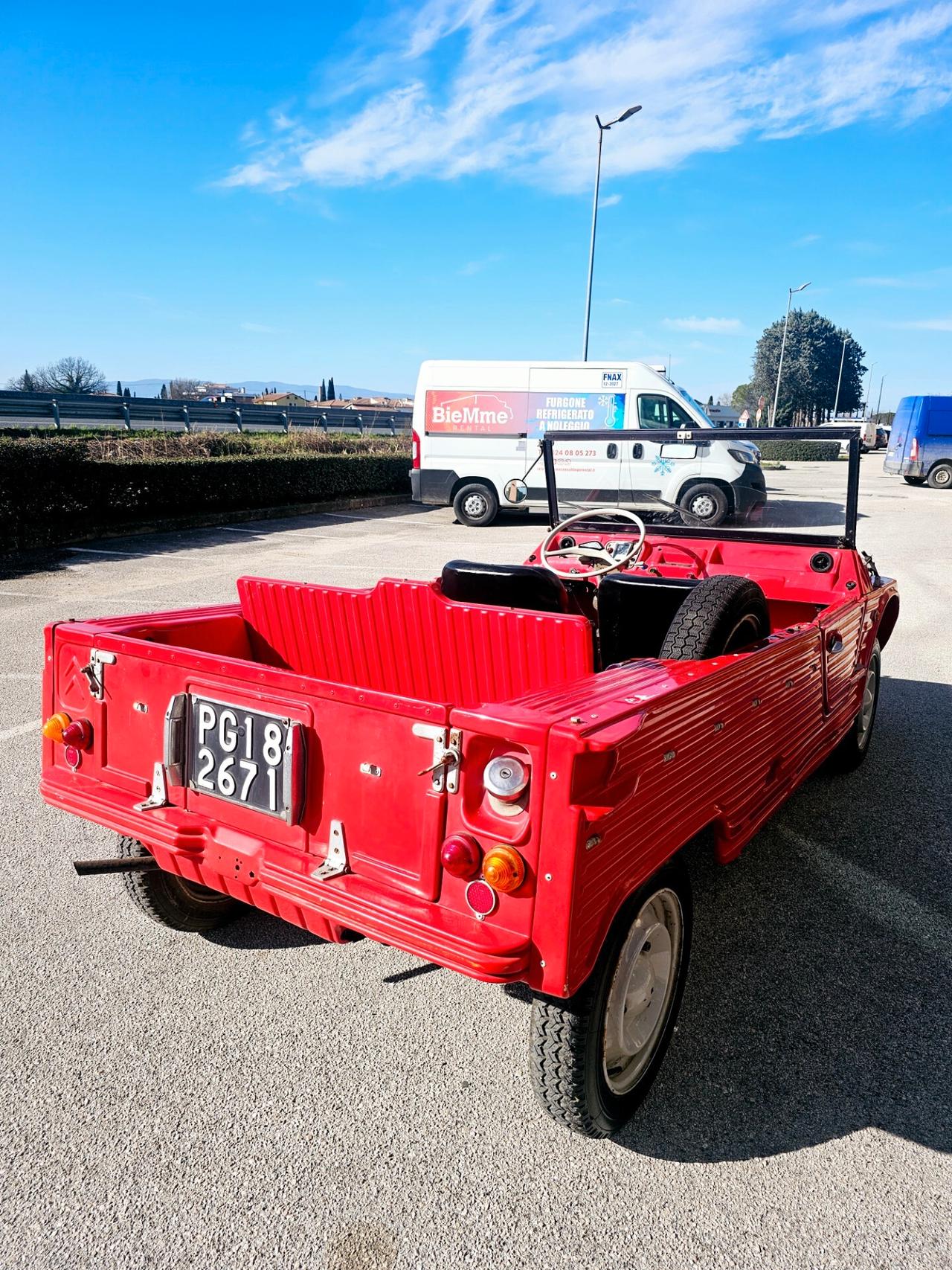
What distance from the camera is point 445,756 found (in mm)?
1989

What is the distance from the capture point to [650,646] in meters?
3.36

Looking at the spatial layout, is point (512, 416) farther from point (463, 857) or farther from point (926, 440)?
point (926, 440)

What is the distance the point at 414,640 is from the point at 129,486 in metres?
11.0

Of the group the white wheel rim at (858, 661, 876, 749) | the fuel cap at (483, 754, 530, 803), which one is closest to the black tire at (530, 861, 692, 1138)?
the fuel cap at (483, 754, 530, 803)

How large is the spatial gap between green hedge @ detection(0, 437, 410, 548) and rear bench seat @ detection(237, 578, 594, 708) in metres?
8.99

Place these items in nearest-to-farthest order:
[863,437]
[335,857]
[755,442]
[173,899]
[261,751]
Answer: [335,857] → [261,751] → [173,899] → [863,437] → [755,442]

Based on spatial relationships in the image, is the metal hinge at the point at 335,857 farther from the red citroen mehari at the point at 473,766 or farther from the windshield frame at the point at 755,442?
the windshield frame at the point at 755,442

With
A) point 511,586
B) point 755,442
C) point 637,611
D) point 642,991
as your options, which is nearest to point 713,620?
point 637,611

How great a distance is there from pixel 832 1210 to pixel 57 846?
122 inches

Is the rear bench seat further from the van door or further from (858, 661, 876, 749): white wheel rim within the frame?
(858, 661, 876, 749): white wheel rim

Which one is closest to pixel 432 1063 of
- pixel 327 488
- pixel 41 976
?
pixel 41 976

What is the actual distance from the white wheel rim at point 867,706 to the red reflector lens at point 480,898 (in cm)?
317

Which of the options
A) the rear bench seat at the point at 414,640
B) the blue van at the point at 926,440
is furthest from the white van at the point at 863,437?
the blue van at the point at 926,440

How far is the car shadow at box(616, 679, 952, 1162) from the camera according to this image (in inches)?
90.9
